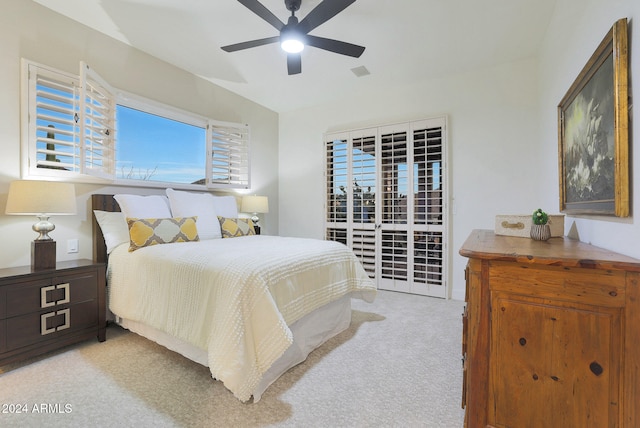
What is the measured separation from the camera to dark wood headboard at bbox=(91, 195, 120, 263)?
2.77m

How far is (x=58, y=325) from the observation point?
7.18ft

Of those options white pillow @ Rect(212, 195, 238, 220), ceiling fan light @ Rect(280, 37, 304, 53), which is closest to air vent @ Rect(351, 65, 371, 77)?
ceiling fan light @ Rect(280, 37, 304, 53)

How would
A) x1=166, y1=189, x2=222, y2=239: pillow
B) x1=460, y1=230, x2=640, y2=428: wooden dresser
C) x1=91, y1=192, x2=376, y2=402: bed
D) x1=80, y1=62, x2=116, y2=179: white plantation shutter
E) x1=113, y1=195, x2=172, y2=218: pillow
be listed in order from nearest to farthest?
x1=460, y1=230, x2=640, y2=428: wooden dresser < x1=91, y1=192, x2=376, y2=402: bed < x1=80, y1=62, x2=116, y2=179: white plantation shutter < x1=113, y1=195, x2=172, y2=218: pillow < x1=166, y1=189, x2=222, y2=239: pillow

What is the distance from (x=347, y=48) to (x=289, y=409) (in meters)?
2.59

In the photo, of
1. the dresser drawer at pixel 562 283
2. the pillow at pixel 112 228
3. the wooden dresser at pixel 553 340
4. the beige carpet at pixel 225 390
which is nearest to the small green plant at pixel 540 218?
the wooden dresser at pixel 553 340

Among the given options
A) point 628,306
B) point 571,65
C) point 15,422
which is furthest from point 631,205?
point 15,422

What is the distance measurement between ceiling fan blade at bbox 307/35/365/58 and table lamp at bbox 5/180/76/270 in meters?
2.21

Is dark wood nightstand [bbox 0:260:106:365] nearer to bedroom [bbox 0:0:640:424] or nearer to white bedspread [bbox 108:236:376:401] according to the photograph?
white bedspread [bbox 108:236:376:401]

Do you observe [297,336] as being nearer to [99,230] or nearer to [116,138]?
[99,230]

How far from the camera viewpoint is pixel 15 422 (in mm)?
1508

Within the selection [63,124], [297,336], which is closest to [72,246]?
[63,124]

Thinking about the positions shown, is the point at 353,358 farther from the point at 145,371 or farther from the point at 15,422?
the point at 15,422

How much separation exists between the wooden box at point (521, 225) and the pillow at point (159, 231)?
8.47ft

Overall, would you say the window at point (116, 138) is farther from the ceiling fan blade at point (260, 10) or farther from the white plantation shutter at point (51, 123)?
the ceiling fan blade at point (260, 10)
